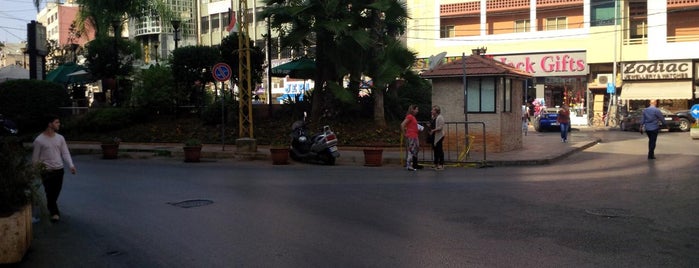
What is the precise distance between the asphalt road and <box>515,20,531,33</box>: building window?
29940 millimetres

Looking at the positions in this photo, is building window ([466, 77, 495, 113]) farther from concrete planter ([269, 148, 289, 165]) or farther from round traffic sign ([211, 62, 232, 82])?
round traffic sign ([211, 62, 232, 82])

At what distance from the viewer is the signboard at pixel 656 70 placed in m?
Answer: 37.4

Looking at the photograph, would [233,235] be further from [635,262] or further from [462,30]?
[462,30]

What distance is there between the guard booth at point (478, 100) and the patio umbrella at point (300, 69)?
5.14 metres

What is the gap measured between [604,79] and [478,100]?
2539 centimetres

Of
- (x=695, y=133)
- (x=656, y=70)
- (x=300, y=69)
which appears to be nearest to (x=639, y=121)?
(x=695, y=133)

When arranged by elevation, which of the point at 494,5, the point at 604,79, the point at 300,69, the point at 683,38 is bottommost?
the point at 300,69

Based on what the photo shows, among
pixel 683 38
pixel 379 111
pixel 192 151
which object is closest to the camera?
pixel 192 151

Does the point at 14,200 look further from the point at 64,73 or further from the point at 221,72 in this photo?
the point at 64,73

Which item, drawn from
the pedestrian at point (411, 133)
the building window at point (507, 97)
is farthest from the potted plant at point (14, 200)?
the building window at point (507, 97)

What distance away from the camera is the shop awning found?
36938 millimetres

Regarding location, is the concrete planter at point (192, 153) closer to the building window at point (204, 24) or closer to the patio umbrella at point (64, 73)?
the patio umbrella at point (64, 73)

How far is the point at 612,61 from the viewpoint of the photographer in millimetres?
39281

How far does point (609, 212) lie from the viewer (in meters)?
8.44
